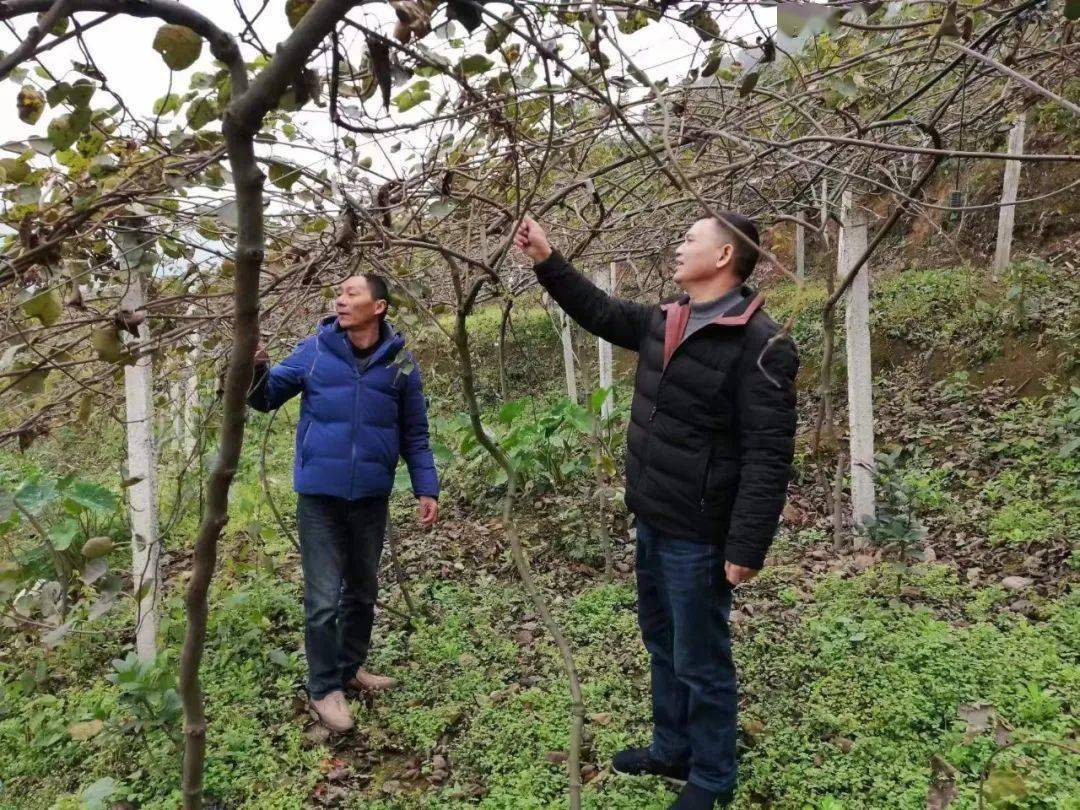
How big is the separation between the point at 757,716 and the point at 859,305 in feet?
8.16

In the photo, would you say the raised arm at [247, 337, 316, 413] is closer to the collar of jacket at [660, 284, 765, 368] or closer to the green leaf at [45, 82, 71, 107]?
the collar of jacket at [660, 284, 765, 368]

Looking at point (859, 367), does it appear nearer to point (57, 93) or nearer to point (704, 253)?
point (704, 253)

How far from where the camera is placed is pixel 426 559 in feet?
15.2

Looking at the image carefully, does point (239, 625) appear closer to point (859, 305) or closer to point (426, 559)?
point (426, 559)

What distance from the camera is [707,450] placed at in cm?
206

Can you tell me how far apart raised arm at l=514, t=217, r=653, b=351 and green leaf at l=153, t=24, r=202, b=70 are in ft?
3.83

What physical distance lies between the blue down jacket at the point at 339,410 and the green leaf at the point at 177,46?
6.03 feet

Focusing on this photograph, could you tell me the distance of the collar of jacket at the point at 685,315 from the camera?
2025 millimetres

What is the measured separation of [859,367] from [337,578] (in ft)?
10.4

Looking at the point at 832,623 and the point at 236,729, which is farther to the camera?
the point at 832,623

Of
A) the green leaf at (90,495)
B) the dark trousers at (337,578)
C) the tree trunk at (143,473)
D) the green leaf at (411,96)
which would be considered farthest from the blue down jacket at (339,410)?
the green leaf at (411,96)

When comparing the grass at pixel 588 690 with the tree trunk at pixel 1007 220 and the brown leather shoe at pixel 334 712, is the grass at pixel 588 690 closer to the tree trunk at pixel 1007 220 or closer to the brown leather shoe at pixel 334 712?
the brown leather shoe at pixel 334 712

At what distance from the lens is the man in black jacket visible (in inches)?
77.0

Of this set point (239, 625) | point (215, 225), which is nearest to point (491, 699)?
point (239, 625)
